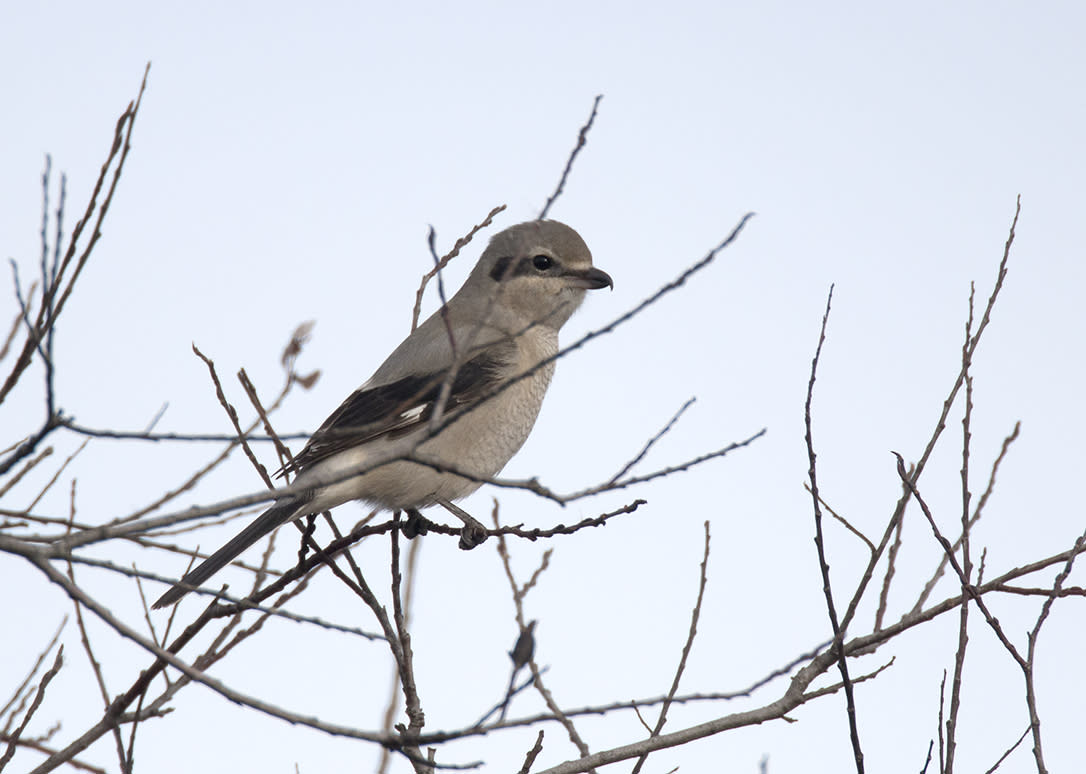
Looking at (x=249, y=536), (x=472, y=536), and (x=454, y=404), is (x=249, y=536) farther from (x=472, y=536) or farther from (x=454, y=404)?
(x=454, y=404)

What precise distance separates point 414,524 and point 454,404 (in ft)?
1.72

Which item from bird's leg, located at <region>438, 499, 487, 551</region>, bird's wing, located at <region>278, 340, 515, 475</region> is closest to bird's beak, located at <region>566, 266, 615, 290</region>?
bird's wing, located at <region>278, 340, 515, 475</region>

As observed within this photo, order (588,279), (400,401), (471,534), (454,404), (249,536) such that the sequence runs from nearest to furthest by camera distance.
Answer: (249,536) → (471,534) → (400,401) → (454,404) → (588,279)

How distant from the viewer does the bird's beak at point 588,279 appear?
14.3 ft

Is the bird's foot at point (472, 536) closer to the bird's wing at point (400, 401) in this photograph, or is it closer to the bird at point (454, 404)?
the bird at point (454, 404)

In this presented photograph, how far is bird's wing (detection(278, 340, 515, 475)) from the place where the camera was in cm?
358

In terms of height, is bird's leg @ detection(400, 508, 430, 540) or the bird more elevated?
the bird

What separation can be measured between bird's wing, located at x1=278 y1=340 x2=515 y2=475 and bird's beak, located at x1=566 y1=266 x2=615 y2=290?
43cm

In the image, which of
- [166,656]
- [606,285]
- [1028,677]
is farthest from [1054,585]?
[606,285]

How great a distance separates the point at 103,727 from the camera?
192 centimetres

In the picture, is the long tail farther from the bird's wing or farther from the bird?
the bird's wing

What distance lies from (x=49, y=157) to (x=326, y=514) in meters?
1.56

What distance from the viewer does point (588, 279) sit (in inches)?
171

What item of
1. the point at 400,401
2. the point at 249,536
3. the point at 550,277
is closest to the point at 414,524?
the point at 400,401
